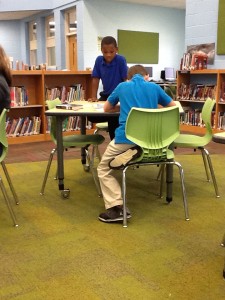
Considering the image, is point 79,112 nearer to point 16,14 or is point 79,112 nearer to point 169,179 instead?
point 169,179

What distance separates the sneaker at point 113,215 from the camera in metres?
2.56

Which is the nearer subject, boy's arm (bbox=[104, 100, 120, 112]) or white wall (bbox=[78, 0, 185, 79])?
boy's arm (bbox=[104, 100, 120, 112])

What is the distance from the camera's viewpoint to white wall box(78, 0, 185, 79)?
9.40 m

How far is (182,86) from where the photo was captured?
22.2 feet

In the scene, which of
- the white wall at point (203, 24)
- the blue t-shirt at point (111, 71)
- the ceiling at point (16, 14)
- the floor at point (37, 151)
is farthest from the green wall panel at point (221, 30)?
the ceiling at point (16, 14)

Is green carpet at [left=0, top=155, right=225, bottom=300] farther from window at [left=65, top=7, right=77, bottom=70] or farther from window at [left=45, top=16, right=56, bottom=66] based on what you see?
window at [left=45, top=16, right=56, bottom=66]

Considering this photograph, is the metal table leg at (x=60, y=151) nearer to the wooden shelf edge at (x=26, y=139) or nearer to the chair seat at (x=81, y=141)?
the chair seat at (x=81, y=141)

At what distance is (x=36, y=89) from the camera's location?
5.83 meters

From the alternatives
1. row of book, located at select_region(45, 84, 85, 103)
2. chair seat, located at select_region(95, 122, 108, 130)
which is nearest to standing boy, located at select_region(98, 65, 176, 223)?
chair seat, located at select_region(95, 122, 108, 130)

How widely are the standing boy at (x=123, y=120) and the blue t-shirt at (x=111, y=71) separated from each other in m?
1.27

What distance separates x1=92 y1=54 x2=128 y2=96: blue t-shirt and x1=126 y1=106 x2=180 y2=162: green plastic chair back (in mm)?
1526

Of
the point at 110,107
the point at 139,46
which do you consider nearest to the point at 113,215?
the point at 110,107

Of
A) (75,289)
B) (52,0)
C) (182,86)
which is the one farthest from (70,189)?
(52,0)

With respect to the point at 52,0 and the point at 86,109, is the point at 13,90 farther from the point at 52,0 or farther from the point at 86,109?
the point at 52,0
